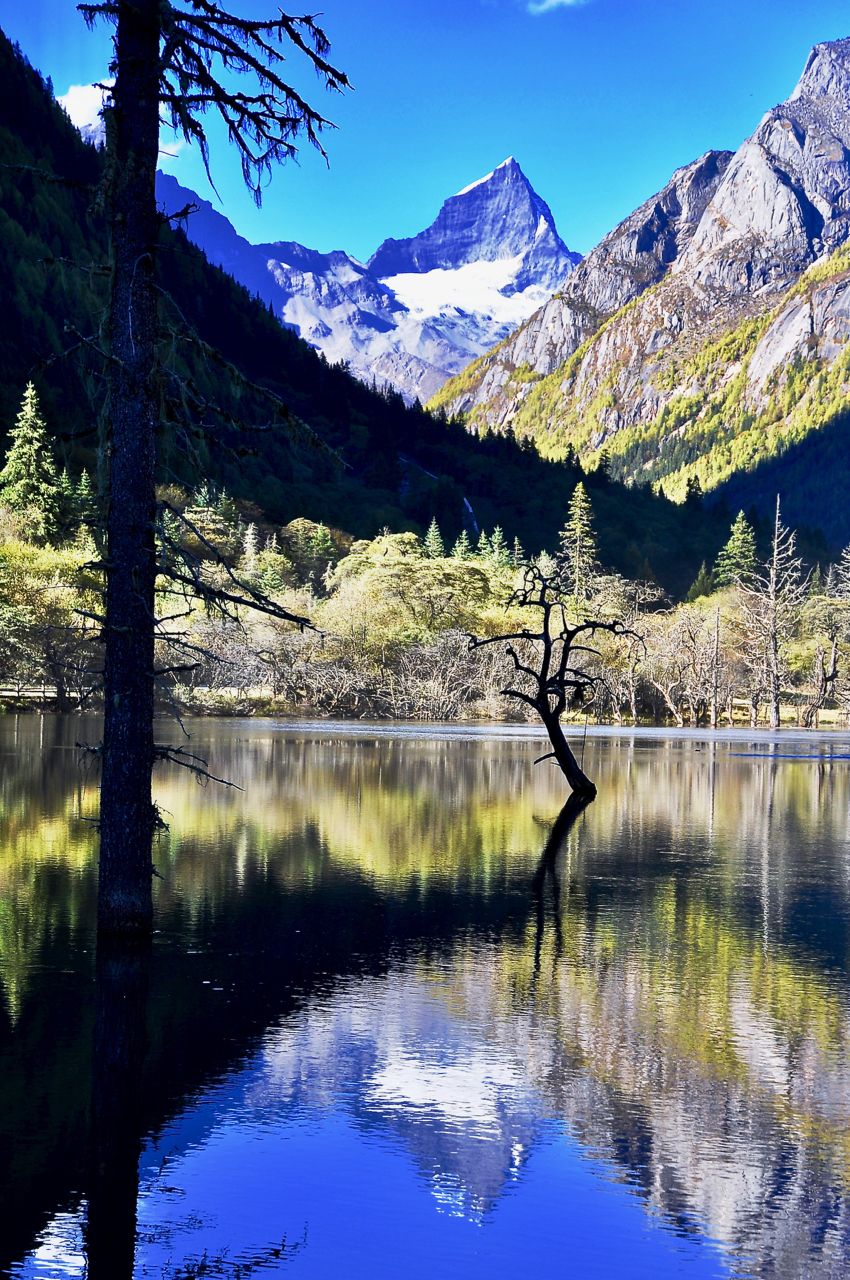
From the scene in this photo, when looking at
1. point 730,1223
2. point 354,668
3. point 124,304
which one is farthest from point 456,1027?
point 354,668

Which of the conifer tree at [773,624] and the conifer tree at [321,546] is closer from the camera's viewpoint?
the conifer tree at [773,624]

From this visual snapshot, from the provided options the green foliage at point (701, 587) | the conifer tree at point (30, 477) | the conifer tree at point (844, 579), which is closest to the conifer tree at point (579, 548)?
the green foliage at point (701, 587)

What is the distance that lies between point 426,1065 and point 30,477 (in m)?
63.6

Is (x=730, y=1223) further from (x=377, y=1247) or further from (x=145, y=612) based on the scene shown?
(x=145, y=612)

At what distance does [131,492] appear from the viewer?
9.93 m

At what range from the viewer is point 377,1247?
502 centimetres

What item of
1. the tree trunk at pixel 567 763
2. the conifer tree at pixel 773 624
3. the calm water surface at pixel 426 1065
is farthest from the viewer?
the conifer tree at pixel 773 624

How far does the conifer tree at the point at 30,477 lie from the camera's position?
61.5 meters

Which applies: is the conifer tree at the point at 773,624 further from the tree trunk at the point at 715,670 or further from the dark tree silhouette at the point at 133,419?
the dark tree silhouette at the point at 133,419

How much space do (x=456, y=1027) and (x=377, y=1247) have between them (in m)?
3.06

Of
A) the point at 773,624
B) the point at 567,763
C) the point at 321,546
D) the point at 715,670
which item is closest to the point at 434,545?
the point at 321,546

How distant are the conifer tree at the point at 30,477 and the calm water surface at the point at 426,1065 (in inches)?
1902

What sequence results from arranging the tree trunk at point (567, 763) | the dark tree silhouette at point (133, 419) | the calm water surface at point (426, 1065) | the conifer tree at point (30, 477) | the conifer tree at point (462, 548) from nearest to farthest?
the calm water surface at point (426, 1065) < the dark tree silhouette at point (133, 419) < the tree trunk at point (567, 763) < the conifer tree at point (30, 477) < the conifer tree at point (462, 548)

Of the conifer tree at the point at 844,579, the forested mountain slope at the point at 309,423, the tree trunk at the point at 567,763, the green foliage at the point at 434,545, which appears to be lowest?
the tree trunk at the point at 567,763
